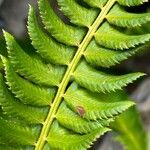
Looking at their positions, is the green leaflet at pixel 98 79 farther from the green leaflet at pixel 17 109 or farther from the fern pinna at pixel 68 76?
the green leaflet at pixel 17 109

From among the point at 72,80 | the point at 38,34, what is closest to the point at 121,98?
the point at 72,80

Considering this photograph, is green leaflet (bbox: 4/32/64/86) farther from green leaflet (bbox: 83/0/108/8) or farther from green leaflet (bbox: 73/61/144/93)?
green leaflet (bbox: 83/0/108/8)

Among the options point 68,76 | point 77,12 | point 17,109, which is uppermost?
point 77,12

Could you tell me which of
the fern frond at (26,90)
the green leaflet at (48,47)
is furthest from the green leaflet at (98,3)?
the fern frond at (26,90)

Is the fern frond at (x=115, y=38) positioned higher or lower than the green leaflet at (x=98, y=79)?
higher

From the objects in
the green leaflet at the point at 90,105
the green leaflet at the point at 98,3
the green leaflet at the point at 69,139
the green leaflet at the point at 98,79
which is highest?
the green leaflet at the point at 98,3

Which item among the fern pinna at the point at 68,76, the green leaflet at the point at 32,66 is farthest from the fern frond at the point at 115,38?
the green leaflet at the point at 32,66

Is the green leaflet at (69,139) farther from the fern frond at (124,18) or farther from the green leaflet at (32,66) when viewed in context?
the fern frond at (124,18)

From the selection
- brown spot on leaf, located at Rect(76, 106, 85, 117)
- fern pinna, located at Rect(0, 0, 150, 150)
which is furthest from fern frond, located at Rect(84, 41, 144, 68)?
brown spot on leaf, located at Rect(76, 106, 85, 117)

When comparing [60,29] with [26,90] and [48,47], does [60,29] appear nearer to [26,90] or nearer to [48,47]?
[48,47]

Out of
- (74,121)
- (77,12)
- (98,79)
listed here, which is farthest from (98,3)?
(74,121)
